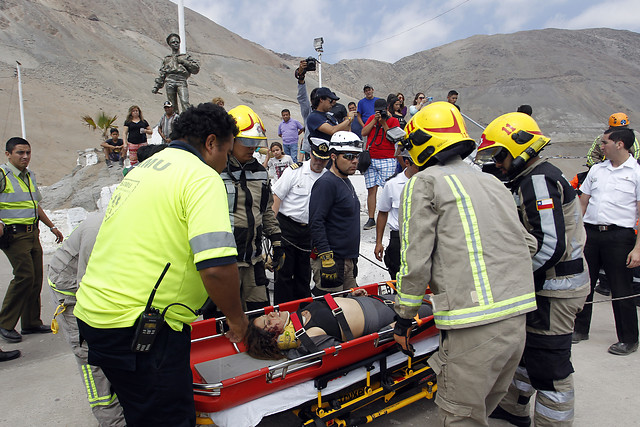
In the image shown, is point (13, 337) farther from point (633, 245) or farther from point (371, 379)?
point (633, 245)

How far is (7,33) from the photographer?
37938 mm

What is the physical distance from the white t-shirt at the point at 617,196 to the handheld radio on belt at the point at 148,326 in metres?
4.20

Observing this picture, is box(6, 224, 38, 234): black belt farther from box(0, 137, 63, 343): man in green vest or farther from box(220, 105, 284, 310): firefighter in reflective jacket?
box(220, 105, 284, 310): firefighter in reflective jacket

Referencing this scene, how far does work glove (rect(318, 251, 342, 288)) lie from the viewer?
3.79 m

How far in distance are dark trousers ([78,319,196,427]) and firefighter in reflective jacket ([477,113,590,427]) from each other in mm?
2086

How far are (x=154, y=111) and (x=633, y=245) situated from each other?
116 feet

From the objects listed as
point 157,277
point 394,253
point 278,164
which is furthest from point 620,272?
point 278,164

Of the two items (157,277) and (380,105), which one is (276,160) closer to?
(380,105)

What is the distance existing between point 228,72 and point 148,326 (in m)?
57.1

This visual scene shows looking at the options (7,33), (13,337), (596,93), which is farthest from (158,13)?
(13,337)

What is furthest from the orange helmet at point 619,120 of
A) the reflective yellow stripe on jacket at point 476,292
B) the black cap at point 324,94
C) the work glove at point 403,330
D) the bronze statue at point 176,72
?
the bronze statue at point 176,72

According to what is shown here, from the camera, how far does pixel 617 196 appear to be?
4.14 meters

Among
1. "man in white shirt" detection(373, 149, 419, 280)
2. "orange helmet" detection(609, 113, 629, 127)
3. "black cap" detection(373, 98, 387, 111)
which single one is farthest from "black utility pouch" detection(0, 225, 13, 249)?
"orange helmet" detection(609, 113, 629, 127)

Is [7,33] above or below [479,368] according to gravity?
above
